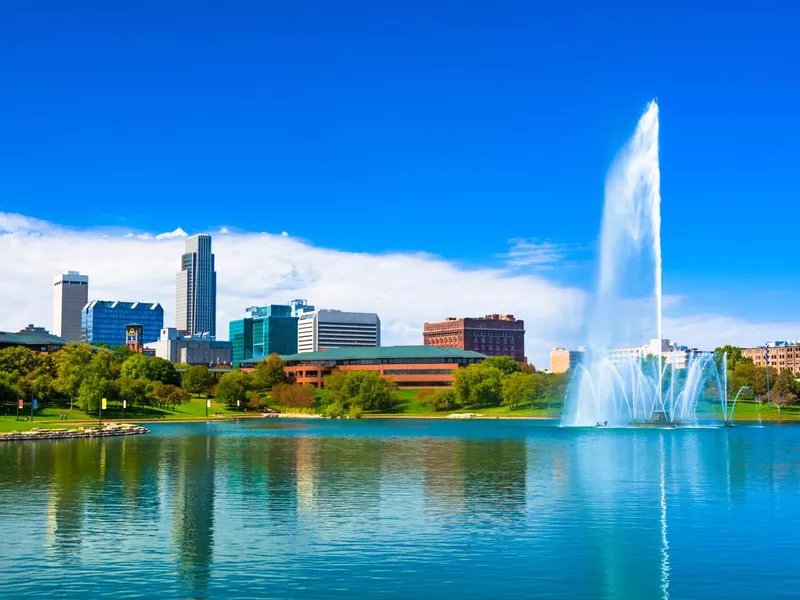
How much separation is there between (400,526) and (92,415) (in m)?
112

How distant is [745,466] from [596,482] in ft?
56.5

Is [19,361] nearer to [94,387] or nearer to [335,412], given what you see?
[94,387]

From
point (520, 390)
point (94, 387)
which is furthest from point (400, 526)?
point (520, 390)

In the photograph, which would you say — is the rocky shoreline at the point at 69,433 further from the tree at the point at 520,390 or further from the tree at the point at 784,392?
the tree at the point at 784,392

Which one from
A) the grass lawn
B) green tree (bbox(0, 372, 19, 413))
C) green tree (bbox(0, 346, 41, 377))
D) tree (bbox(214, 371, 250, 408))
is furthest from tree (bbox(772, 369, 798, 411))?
green tree (bbox(0, 346, 41, 377))

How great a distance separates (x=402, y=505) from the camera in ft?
148

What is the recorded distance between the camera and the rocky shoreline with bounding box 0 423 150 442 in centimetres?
9688

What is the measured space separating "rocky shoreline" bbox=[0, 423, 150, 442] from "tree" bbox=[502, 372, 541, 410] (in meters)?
98.1

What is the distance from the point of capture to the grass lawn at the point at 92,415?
11227 centimetres

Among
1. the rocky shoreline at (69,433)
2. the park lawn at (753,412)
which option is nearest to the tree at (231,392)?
the rocky shoreline at (69,433)

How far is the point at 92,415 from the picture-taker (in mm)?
139375

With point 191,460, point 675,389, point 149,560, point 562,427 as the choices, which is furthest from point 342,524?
point 675,389

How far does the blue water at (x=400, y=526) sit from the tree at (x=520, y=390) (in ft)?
382

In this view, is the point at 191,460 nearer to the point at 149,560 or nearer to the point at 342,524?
the point at 342,524
